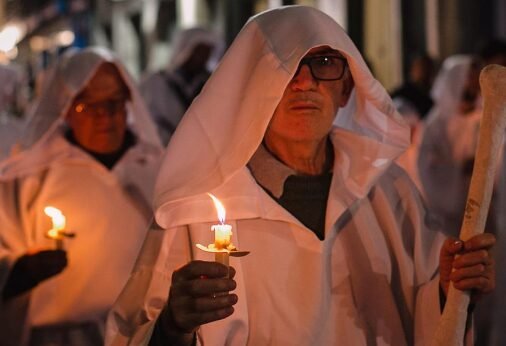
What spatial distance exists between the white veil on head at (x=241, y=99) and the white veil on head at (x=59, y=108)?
80.1 inches

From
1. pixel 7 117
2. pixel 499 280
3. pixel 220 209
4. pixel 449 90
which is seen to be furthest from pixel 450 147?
pixel 220 209

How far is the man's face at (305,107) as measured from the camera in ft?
12.6

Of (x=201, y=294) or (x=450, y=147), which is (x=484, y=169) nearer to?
(x=201, y=294)

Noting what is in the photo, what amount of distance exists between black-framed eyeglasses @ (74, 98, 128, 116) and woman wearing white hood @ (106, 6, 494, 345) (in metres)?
1.92

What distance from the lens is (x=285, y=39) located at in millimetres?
3764

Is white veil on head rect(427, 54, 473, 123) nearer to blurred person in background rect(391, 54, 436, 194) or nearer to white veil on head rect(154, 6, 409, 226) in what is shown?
blurred person in background rect(391, 54, 436, 194)

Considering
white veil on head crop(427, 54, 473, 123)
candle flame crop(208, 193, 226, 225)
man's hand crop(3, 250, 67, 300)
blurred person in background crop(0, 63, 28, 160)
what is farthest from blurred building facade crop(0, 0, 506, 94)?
candle flame crop(208, 193, 226, 225)

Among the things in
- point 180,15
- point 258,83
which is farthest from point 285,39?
point 180,15

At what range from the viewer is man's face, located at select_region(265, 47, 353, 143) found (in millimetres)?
3836

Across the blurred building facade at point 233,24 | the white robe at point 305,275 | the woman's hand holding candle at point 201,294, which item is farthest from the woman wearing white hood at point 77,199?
the blurred building facade at point 233,24

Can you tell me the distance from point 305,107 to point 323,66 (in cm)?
16

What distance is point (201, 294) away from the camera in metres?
3.01

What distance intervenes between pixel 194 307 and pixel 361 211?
3.51 ft

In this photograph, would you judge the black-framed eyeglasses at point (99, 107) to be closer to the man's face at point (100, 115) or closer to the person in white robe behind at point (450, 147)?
the man's face at point (100, 115)
